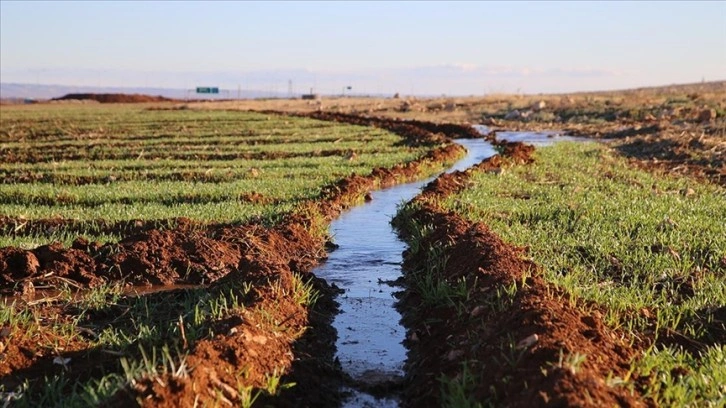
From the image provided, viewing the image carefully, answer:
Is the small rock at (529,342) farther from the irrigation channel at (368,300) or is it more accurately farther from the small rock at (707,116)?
the small rock at (707,116)

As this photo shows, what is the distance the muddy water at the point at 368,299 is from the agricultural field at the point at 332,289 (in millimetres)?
133

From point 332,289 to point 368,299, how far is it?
1.30ft

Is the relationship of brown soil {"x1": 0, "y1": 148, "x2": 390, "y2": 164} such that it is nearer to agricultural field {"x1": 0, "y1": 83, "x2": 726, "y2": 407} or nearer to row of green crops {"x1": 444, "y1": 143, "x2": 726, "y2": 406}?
agricultural field {"x1": 0, "y1": 83, "x2": 726, "y2": 407}

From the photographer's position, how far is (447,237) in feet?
29.8

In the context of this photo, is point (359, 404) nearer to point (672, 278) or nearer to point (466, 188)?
point (672, 278)

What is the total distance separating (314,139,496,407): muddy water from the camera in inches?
238

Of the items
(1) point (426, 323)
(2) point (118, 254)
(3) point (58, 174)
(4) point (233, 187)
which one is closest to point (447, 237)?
(1) point (426, 323)

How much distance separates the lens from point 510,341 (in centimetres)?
521

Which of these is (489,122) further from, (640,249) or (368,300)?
(368,300)

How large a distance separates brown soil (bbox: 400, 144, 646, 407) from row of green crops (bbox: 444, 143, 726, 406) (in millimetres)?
314

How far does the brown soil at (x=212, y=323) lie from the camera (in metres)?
4.92

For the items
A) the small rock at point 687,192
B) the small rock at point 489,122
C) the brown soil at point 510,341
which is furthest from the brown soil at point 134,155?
the small rock at point 489,122

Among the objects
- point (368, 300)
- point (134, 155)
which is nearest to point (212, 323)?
point (368, 300)

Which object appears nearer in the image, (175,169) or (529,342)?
(529,342)
